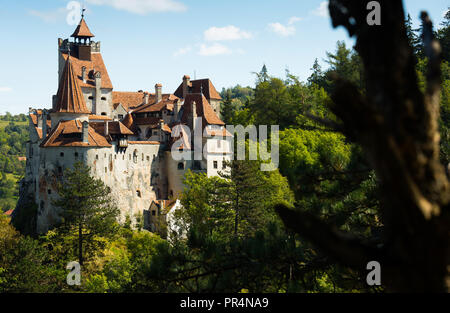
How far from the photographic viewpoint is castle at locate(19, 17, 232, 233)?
53219 mm

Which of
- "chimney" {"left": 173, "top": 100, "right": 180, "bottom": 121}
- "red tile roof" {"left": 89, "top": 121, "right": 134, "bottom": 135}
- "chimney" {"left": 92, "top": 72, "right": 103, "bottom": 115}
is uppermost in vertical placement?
"chimney" {"left": 92, "top": 72, "right": 103, "bottom": 115}

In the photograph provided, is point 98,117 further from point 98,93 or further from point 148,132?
point 148,132

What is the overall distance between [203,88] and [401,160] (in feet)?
238

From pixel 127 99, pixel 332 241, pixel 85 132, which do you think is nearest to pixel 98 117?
pixel 85 132

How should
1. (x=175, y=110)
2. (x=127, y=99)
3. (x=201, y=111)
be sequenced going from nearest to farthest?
1. (x=201, y=111)
2. (x=175, y=110)
3. (x=127, y=99)

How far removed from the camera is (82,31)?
71750 millimetres

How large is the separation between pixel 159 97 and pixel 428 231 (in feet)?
226

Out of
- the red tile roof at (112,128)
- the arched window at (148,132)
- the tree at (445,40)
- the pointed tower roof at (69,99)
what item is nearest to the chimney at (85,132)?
the pointed tower roof at (69,99)

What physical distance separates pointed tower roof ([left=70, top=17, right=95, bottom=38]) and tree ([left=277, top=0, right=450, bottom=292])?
72.3 m

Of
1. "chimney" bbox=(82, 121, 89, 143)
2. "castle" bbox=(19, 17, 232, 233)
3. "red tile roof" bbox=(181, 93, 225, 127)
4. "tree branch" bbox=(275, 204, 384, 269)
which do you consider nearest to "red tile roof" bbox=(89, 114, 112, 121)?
"castle" bbox=(19, 17, 232, 233)

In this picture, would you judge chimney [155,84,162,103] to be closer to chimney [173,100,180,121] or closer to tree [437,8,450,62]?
Answer: chimney [173,100,180,121]

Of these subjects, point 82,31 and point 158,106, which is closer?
point 158,106
